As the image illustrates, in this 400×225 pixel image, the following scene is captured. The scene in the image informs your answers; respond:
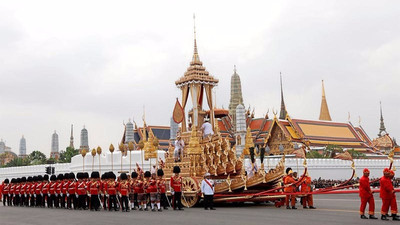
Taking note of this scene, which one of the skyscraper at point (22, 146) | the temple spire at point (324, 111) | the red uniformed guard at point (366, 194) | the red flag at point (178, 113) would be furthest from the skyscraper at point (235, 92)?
the skyscraper at point (22, 146)

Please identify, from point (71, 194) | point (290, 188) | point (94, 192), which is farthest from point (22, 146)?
point (290, 188)

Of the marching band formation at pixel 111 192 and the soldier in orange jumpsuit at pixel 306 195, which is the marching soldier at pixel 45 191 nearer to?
the marching band formation at pixel 111 192

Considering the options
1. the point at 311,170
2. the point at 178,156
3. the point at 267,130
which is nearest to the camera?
the point at 178,156

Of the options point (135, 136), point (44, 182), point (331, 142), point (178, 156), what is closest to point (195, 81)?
point (178, 156)

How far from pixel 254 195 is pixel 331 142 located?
3791cm

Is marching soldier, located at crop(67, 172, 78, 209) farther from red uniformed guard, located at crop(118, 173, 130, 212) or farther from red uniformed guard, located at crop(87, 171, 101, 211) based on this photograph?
red uniformed guard, located at crop(118, 173, 130, 212)

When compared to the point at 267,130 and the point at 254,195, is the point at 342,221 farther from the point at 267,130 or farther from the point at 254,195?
the point at 267,130

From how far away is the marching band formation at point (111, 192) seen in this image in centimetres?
1483

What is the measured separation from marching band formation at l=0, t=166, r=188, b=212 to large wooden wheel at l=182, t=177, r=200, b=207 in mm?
521

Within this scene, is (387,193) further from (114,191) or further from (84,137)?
(84,137)

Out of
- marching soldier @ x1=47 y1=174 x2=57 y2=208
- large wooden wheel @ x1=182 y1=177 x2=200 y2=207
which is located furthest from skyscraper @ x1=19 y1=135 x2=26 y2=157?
large wooden wheel @ x1=182 y1=177 x2=200 y2=207

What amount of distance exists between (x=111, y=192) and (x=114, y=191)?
3.7 inches

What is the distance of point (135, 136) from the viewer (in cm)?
6506

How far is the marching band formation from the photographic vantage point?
48.6 feet
